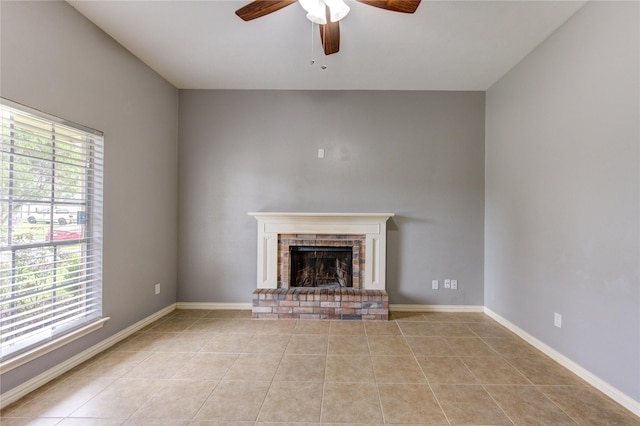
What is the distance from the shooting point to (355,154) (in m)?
3.56

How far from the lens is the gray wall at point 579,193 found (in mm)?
1803

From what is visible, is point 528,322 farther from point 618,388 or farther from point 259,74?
point 259,74

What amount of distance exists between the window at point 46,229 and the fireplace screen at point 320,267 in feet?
6.58

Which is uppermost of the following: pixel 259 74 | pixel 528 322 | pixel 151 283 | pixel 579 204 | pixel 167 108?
pixel 259 74

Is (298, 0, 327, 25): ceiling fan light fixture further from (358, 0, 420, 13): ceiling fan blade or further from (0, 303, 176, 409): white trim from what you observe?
(0, 303, 176, 409): white trim

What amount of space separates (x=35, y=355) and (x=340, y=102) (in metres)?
3.68

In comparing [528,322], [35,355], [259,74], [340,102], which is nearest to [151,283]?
[35,355]

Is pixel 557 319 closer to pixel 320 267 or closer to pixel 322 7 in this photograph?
pixel 320 267

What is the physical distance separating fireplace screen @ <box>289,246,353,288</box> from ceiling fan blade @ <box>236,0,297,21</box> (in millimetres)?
2465

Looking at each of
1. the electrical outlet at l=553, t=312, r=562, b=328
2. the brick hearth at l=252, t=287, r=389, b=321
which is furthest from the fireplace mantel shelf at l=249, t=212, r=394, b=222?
the electrical outlet at l=553, t=312, r=562, b=328

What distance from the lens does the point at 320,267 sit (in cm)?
363

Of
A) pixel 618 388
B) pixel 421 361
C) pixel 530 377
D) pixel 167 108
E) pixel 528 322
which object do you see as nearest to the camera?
pixel 618 388

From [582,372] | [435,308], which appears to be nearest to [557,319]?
[582,372]

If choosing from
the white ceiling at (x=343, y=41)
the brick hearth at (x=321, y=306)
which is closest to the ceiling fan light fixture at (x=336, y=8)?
the white ceiling at (x=343, y=41)
